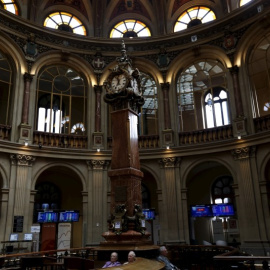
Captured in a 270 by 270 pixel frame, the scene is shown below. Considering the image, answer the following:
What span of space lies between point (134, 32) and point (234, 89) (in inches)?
318

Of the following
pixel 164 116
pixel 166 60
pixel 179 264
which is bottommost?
pixel 179 264

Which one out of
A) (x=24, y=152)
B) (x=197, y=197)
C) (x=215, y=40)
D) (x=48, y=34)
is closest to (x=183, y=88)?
(x=215, y=40)

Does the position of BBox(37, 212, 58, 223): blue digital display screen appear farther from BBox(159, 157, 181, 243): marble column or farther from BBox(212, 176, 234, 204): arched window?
BBox(212, 176, 234, 204): arched window

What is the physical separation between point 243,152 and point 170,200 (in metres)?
4.43

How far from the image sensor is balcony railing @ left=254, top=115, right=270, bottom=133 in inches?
601

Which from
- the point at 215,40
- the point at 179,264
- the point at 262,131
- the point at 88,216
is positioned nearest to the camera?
the point at 179,264

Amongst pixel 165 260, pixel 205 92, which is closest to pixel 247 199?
pixel 205 92

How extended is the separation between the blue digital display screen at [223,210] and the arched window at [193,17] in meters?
11.3

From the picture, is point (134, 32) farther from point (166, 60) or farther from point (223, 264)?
point (223, 264)

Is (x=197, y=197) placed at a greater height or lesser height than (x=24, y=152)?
lesser

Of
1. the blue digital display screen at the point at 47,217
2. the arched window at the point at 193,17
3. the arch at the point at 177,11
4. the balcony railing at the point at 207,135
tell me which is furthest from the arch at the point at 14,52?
the arched window at the point at 193,17

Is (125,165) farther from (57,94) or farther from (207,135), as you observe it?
(57,94)

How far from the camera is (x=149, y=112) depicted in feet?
62.2

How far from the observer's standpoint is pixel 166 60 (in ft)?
61.4
